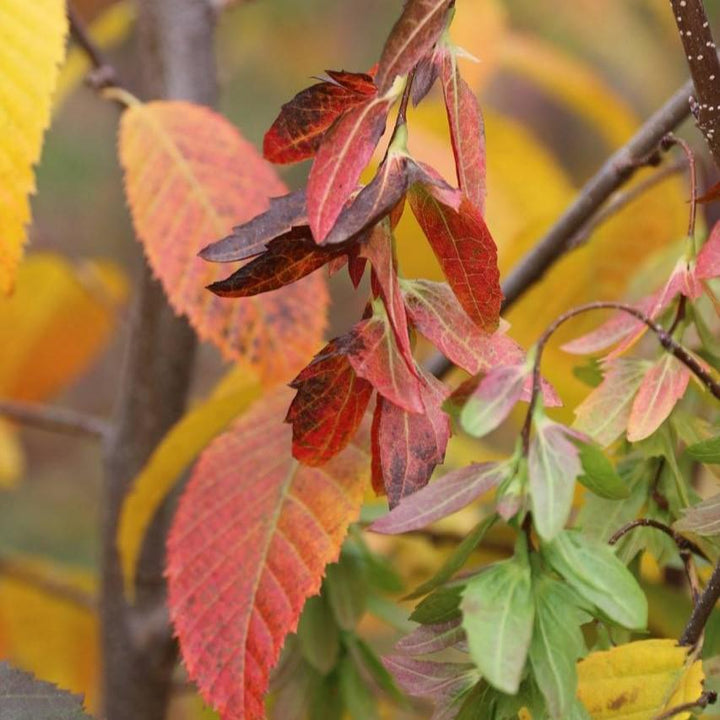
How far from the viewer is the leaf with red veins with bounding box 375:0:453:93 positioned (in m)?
0.35

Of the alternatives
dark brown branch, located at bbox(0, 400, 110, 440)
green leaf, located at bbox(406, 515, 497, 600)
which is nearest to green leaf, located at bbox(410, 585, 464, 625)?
green leaf, located at bbox(406, 515, 497, 600)

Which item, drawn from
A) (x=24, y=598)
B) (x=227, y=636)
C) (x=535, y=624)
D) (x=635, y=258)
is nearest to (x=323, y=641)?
(x=227, y=636)

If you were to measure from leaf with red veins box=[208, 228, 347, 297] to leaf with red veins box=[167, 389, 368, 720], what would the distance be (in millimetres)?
148

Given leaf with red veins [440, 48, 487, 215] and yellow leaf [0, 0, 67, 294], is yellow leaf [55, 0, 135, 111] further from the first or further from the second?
leaf with red veins [440, 48, 487, 215]

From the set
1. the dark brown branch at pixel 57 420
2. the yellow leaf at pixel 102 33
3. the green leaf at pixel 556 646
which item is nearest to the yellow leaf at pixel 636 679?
the green leaf at pixel 556 646

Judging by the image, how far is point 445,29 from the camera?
0.36m

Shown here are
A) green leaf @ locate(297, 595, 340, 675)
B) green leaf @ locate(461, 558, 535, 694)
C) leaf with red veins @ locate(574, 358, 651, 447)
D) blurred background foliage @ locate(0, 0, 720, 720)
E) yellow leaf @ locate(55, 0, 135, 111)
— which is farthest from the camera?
yellow leaf @ locate(55, 0, 135, 111)

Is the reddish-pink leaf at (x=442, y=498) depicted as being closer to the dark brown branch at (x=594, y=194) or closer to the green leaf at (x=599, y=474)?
the green leaf at (x=599, y=474)

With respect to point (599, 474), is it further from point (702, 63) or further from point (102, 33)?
point (102, 33)

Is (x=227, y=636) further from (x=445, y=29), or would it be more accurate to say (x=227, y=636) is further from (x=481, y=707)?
(x=445, y=29)

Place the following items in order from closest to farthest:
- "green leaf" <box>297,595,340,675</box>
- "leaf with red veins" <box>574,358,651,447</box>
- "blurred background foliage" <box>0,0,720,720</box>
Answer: "leaf with red veins" <box>574,358,651,447</box> → "green leaf" <box>297,595,340,675</box> → "blurred background foliage" <box>0,0,720,720</box>

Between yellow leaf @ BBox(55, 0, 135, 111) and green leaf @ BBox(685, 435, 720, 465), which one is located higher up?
yellow leaf @ BBox(55, 0, 135, 111)

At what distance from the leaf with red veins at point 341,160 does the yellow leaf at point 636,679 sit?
0.17 m

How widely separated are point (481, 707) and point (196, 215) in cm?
31
